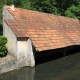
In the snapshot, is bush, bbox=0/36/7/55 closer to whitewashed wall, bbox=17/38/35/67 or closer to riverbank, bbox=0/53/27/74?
riverbank, bbox=0/53/27/74

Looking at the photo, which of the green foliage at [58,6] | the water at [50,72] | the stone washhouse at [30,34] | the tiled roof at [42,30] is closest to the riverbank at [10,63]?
the stone washhouse at [30,34]

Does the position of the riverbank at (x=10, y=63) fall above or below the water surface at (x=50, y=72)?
above

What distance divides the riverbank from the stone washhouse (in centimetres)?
24

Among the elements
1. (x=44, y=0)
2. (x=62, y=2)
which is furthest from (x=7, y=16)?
(x=62, y=2)

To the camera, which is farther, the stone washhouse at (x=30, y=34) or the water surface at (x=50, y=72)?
the stone washhouse at (x=30, y=34)

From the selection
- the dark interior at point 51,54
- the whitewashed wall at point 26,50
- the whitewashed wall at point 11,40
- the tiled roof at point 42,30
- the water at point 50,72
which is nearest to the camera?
the water at point 50,72

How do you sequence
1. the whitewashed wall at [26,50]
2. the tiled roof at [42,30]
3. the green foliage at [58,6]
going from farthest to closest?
1. the green foliage at [58,6]
2. the tiled roof at [42,30]
3. the whitewashed wall at [26,50]

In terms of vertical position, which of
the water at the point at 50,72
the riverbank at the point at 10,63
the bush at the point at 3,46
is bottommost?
the water at the point at 50,72

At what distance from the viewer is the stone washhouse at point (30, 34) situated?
1623cm

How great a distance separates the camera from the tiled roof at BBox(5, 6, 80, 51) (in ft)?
55.1

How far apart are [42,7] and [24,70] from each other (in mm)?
22570

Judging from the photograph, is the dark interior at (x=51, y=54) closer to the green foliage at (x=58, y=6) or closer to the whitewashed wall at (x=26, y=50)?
the whitewashed wall at (x=26, y=50)

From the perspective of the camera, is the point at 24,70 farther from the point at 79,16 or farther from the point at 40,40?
the point at 79,16

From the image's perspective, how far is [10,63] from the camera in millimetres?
15203
